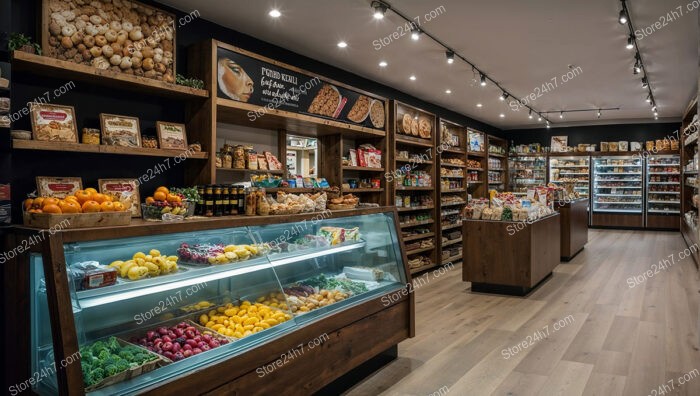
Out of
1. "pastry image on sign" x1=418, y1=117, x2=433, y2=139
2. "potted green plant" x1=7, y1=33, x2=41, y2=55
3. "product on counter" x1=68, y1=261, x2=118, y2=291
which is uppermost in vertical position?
"pastry image on sign" x1=418, y1=117, x2=433, y2=139

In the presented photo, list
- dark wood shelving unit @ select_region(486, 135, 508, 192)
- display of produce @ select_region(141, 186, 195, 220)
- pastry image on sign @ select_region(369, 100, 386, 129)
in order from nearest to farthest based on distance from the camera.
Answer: display of produce @ select_region(141, 186, 195, 220) < pastry image on sign @ select_region(369, 100, 386, 129) < dark wood shelving unit @ select_region(486, 135, 508, 192)

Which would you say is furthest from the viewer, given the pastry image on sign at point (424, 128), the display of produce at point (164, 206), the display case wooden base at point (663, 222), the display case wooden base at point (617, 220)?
the display case wooden base at point (617, 220)

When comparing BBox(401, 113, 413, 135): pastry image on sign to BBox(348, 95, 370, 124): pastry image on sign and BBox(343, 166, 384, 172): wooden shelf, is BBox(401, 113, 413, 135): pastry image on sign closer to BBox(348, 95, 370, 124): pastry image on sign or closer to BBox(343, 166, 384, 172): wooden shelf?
BBox(343, 166, 384, 172): wooden shelf

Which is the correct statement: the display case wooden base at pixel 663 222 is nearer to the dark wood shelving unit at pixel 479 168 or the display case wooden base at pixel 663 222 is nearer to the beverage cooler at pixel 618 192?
the beverage cooler at pixel 618 192

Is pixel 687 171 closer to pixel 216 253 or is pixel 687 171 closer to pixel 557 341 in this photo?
pixel 557 341

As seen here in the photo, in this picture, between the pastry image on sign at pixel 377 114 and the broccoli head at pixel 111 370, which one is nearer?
the broccoli head at pixel 111 370

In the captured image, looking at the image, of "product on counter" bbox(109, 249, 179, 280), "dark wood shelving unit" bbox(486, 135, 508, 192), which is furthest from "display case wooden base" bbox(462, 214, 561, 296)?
"dark wood shelving unit" bbox(486, 135, 508, 192)

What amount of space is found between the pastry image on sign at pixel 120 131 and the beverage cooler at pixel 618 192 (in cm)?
1289

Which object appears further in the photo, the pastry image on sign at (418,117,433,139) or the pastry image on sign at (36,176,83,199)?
the pastry image on sign at (418,117,433,139)

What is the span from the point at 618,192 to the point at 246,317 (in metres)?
13.3

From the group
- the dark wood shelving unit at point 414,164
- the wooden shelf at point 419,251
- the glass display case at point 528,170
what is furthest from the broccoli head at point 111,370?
the glass display case at point 528,170

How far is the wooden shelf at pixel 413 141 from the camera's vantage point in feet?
22.8

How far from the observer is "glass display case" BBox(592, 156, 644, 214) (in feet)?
41.9

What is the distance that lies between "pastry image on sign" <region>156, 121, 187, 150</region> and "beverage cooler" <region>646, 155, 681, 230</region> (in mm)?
12798
